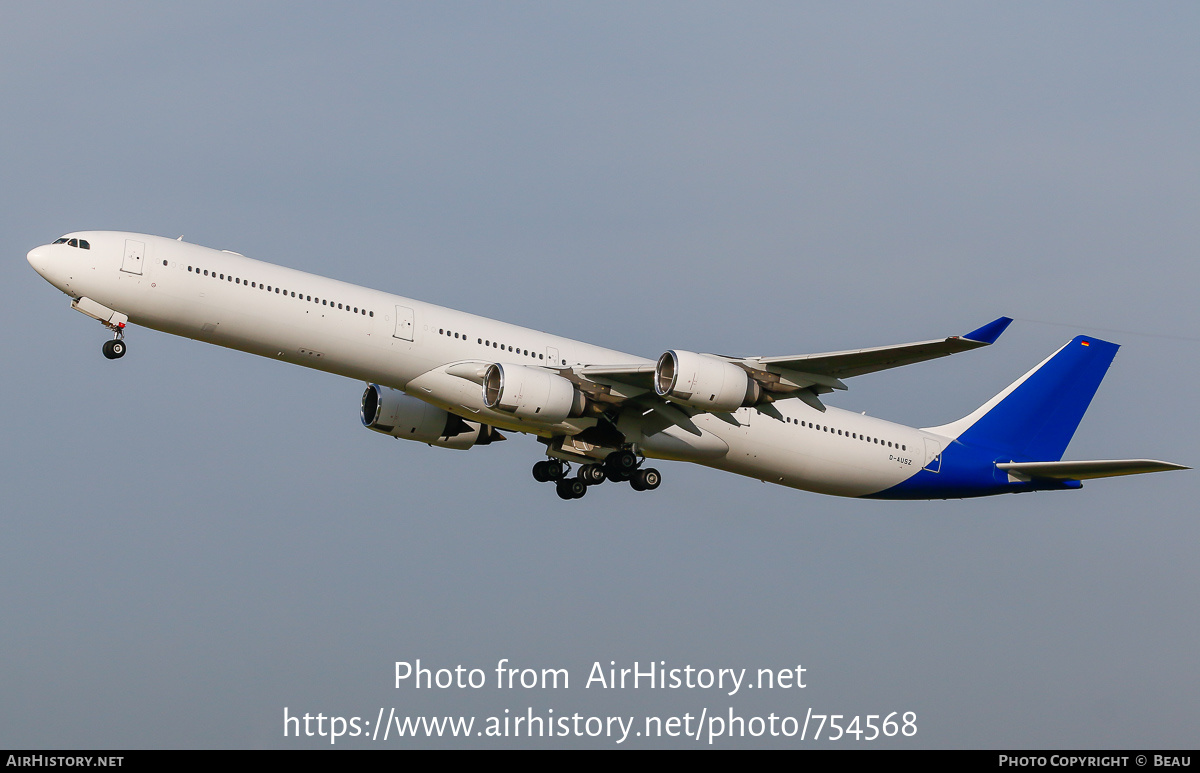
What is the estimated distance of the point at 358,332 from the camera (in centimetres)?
3784

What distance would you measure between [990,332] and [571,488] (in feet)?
51.2

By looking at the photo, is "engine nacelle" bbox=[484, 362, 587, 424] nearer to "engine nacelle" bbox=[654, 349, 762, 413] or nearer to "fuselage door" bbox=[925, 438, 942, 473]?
"engine nacelle" bbox=[654, 349, 762, 413]

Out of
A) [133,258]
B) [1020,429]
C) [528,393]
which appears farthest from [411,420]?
[1020,429]

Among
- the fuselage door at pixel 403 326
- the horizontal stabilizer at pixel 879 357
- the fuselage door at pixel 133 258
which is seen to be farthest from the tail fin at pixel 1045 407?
the fuselage door at pixel 133 258

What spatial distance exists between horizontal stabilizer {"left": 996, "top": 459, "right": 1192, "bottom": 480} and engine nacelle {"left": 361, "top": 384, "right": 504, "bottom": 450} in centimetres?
1800

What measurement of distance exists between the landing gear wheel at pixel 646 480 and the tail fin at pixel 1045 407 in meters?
11.1

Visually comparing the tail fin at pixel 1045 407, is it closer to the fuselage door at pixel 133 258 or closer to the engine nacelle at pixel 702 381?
the engine nacelle at pixel 702 381

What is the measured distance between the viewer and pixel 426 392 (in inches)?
1531

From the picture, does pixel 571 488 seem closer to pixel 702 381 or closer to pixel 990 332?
pixel 702 381

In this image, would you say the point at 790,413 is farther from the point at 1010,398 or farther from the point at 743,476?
the point at 1010,398

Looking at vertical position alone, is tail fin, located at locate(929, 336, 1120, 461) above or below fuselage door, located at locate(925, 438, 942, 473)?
above

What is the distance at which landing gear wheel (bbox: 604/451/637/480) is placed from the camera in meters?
41.7

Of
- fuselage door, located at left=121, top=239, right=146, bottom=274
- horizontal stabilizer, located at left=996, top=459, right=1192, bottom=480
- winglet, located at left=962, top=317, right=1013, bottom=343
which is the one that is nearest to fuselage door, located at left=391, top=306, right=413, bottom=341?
fuselage door, located at left=121, top=239, right=146, bottom=274

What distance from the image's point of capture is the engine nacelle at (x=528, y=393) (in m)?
38.0
